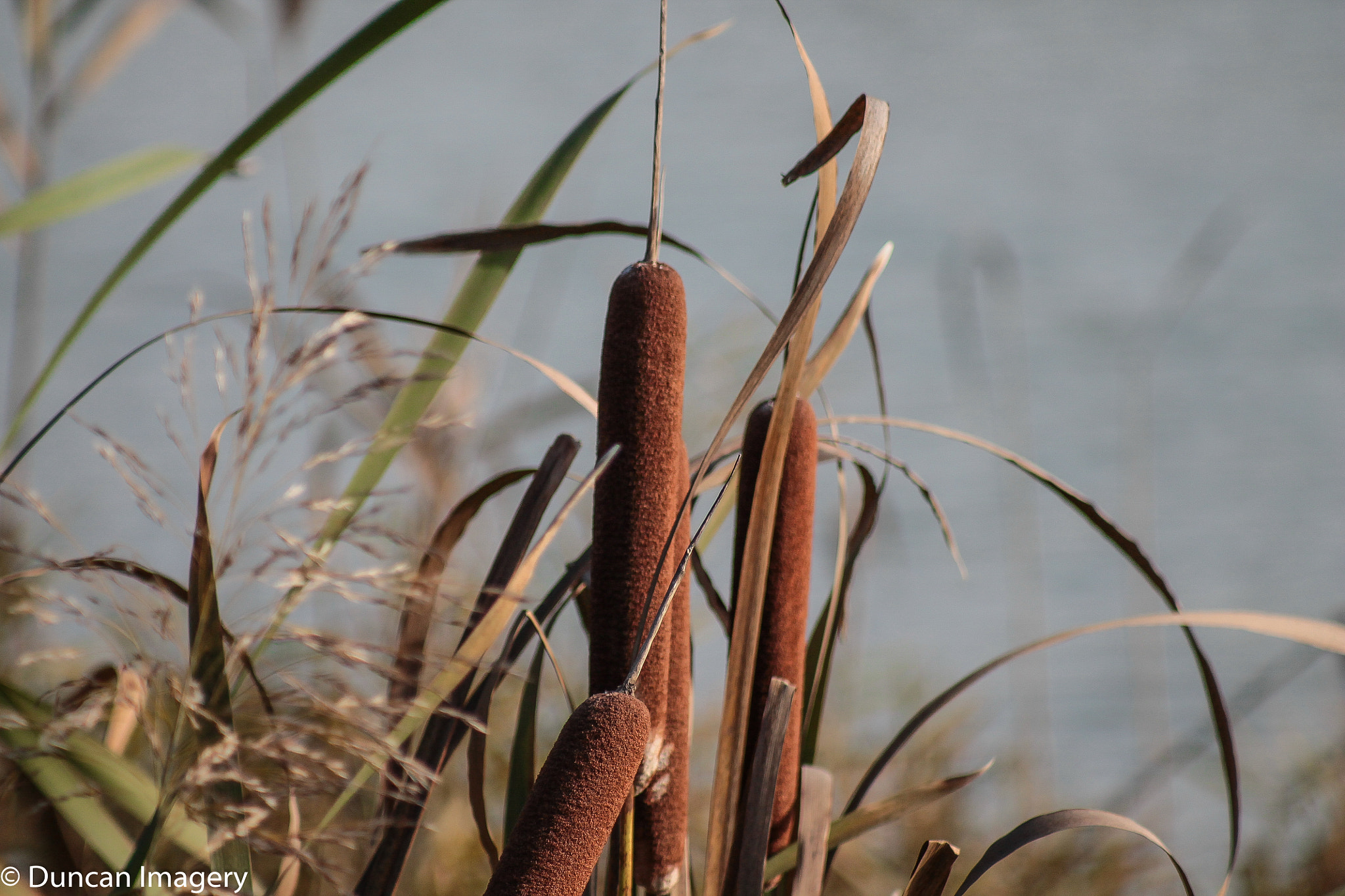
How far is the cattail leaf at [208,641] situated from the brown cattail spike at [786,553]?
0.16 meters

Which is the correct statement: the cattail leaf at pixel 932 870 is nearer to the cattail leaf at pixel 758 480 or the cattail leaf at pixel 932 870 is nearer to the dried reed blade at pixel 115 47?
the cattail leaf at pixel 758 480

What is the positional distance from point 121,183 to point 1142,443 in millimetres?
689

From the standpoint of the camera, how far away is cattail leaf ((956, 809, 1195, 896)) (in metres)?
0.33

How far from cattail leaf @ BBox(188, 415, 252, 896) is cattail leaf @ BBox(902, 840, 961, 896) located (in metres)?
0.21

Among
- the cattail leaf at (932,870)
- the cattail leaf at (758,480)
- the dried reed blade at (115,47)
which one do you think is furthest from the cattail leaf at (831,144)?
the dried reed blade at (115,47)

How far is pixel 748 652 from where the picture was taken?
32 cm

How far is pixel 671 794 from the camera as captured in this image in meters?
0.31

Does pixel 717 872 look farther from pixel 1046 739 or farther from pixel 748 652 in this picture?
pixel 1046 739

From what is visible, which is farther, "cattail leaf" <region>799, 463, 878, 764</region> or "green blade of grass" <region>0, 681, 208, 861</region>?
"cattail leaf" <region>799, 463, 878, 764</region>

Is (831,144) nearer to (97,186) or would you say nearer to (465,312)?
(465,312)

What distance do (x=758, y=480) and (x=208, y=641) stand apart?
172 millimetres

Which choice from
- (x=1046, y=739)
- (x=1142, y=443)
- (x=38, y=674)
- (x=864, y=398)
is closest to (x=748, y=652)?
(x=1142, y=443)

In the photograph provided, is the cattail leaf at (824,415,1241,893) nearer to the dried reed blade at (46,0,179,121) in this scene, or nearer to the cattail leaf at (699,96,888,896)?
the cattail leaf at (699,96,888,896)

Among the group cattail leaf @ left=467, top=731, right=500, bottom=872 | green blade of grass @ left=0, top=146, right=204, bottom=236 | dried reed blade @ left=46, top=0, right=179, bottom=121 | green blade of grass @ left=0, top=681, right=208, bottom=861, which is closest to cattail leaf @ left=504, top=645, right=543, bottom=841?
cattail leaf @ left=467, top=731, right=500, bottom=872
